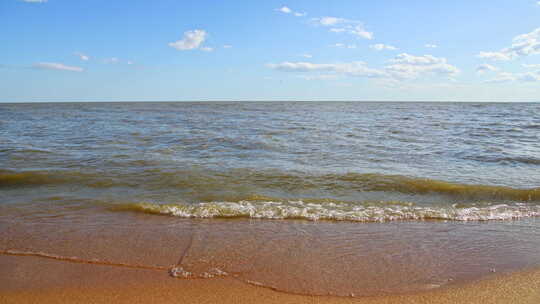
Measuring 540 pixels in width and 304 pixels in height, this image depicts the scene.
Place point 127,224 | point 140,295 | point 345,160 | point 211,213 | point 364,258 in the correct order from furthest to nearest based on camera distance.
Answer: point 345,160 → point 211,213 → point 127,224 → point 364,258 → point 140,295

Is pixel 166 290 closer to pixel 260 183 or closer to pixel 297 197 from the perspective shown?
pixel 297 197

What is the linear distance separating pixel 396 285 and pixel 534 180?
662 cm

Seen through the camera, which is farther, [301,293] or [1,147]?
[1,147]

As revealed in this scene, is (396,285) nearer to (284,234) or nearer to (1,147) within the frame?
(284,234)

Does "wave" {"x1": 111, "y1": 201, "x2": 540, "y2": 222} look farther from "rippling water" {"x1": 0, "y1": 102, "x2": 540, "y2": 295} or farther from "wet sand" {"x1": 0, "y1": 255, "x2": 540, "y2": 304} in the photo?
"wet sand" {"x1": 0, "y1": 255, "x2": 540, "y2": 304}

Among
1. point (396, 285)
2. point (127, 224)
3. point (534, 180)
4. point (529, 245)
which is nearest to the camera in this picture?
point (396, 285)

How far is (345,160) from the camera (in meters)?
10.0

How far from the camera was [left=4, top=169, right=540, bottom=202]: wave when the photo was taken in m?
7.07

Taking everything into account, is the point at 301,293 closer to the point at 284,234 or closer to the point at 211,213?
the point at 284,234

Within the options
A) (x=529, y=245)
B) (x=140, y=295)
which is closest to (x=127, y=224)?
(x=140, y=295)

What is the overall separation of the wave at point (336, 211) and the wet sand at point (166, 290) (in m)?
2.03

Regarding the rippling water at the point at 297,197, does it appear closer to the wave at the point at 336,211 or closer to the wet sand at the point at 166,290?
the wave at the point at 336,211

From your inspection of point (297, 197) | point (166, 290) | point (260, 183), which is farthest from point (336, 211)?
point (166, 290)

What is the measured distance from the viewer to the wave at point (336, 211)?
5.67 m
